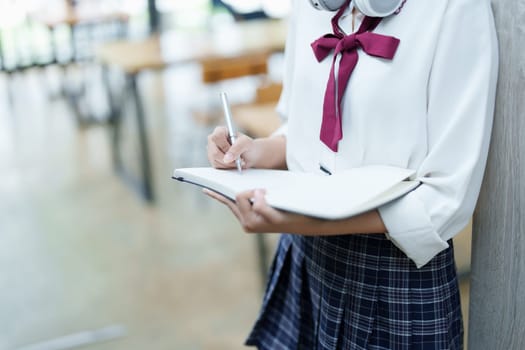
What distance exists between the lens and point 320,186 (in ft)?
3.16

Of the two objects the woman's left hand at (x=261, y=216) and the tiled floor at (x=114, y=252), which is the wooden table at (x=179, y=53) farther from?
the woman's left hand at (x=261, y=216)

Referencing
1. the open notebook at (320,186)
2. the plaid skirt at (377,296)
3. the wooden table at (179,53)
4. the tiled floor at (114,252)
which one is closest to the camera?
the open notebook at (320,186)

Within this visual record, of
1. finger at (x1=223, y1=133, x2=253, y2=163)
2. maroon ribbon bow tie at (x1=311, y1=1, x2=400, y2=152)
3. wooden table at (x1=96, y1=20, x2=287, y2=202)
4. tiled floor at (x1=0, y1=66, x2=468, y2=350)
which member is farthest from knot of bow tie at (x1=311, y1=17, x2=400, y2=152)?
wooden table at (x1=96, y1=20, x2=287, y2=202)

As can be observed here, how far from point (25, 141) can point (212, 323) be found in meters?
2.96

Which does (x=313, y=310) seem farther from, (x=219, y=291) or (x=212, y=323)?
(x=219, y=291)

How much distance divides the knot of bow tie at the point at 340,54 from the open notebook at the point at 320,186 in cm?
8

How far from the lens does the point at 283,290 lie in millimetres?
1308

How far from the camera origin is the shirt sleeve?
886 millimetres

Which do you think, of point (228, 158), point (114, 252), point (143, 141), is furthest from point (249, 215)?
point (143, 141)

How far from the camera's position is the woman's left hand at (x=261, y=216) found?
0.92 meters

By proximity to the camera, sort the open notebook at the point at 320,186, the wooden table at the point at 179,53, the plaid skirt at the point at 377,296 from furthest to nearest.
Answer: the wooden table at the point at 179,53 < the plaid skirt at the point at 377,296 < the open notebook at the point at 320,186

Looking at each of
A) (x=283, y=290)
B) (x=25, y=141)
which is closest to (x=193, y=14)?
(x=25, y=141)

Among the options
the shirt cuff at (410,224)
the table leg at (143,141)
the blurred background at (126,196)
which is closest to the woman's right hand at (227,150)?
the shirt cuff at (410,224)

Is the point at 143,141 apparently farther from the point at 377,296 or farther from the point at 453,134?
the point at 453,134
